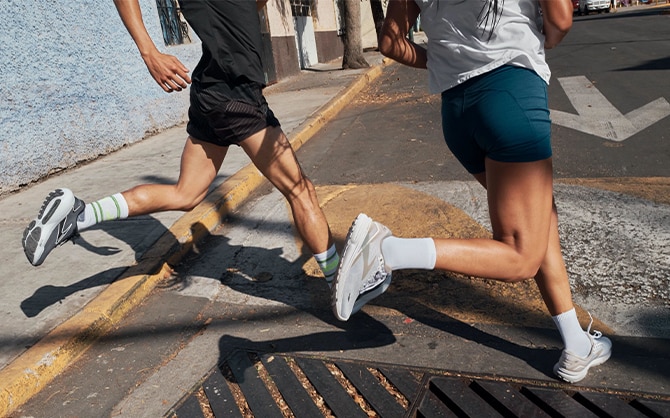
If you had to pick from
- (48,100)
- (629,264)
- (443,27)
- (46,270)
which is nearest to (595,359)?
(629,264)

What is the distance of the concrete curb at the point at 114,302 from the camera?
2719mm

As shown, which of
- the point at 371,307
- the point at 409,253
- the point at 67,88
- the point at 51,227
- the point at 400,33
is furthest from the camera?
the point at 67,88

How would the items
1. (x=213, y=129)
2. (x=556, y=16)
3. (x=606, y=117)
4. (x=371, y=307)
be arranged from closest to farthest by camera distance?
(x=556, y=16)
(x=213, y=129)
(x=371, y=307)
(x=606, y=117)

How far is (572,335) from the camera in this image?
2455 millimetres

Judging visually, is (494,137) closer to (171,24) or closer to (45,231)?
(45,231)

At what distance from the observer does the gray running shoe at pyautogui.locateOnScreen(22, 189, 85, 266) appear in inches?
110

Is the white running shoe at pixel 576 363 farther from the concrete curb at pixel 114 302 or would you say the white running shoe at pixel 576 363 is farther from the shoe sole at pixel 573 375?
the concrete curb at pixel 114 302

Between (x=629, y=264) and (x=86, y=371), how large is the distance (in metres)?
2.86

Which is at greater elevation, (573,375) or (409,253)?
(409,253)

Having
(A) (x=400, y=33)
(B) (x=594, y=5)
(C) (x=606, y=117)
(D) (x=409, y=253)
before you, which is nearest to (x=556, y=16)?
(A) (x=400, y=33)

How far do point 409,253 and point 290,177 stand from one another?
107 centimetres

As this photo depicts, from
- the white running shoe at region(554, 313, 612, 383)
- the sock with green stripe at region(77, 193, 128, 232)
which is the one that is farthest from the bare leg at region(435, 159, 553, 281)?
the sock with green stripe at region(77, 193, 128, 232)

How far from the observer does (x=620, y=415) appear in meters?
2.23

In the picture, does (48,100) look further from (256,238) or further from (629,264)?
(629,264)
